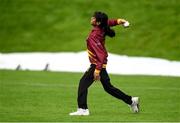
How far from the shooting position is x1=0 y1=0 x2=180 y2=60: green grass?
1822 inches

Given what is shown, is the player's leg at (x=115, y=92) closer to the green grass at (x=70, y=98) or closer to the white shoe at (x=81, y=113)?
the green grass at (x=70, y=98)

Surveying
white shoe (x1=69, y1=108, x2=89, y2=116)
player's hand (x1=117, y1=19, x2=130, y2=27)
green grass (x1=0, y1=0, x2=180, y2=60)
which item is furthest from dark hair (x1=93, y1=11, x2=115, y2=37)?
green grass (x1=0, y1=0, x2=180, y2=60)

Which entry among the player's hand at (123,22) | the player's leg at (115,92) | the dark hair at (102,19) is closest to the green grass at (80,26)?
the player's leg at (115,92)

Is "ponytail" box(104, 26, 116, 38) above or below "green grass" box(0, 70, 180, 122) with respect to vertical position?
above

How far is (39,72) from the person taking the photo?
114 feet

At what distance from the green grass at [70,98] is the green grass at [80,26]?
40.7 ft

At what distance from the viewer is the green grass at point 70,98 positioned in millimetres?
18250

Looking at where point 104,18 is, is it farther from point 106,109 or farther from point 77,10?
point 77,10

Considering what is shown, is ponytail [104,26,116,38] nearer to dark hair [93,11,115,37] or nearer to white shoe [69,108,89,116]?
dark hair [93,11,115,37]

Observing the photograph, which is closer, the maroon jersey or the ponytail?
the maroon jersey

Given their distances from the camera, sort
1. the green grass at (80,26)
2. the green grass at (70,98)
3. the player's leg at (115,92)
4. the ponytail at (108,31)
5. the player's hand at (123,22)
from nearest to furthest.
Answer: the player's hand at (123,22) → the green grass at (70,98) → the ponytail at (108,31) → the player's leg at (115,92) → the green grass at (80,26)

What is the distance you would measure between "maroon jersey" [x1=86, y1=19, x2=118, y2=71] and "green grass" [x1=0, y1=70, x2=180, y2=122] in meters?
1.16

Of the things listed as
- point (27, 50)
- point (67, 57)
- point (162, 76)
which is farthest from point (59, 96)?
point (27, 50)

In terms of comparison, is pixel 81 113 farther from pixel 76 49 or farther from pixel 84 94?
pixel 76 49
